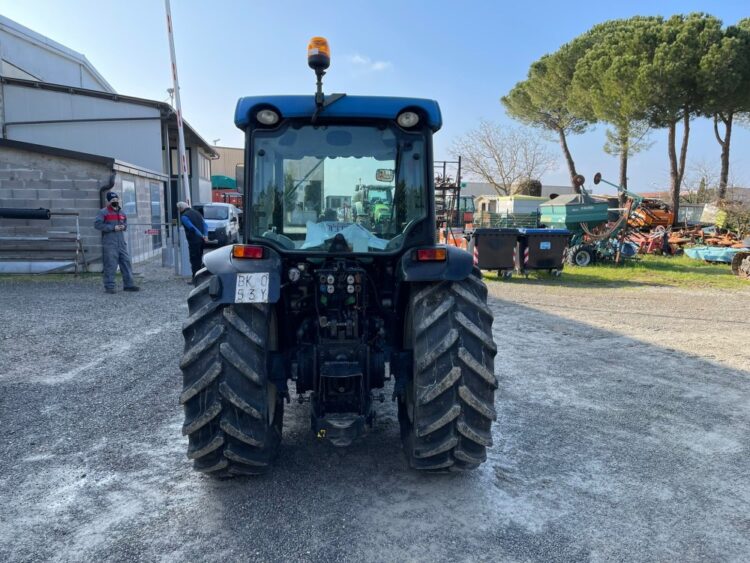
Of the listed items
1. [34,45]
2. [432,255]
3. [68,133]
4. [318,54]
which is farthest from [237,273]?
[34,45]

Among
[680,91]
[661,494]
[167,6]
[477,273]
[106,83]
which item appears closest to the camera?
[661,494]

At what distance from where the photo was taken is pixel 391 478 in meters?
3.33

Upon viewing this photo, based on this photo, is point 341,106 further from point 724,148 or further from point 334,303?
point 724,148

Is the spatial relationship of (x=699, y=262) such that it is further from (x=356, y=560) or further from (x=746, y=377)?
(x=356, y=560)

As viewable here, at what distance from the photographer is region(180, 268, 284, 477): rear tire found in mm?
2988

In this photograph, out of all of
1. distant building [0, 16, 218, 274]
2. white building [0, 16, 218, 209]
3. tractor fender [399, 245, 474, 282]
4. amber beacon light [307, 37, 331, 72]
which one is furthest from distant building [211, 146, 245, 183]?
tractor fender [399, 245, 474, 282]

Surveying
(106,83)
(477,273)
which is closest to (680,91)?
(477,273)

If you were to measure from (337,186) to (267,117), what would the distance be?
1.96ft

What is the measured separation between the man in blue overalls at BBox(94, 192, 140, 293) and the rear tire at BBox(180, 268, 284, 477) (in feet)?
24.5

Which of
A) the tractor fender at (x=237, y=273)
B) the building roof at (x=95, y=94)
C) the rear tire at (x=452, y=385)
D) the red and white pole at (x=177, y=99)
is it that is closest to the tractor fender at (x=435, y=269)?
the rear tire at (x=452, y=385)

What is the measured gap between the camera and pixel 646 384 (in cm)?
539

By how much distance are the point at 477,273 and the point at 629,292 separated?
8984 mm

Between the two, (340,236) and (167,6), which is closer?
(340,236)

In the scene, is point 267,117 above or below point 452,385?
above
